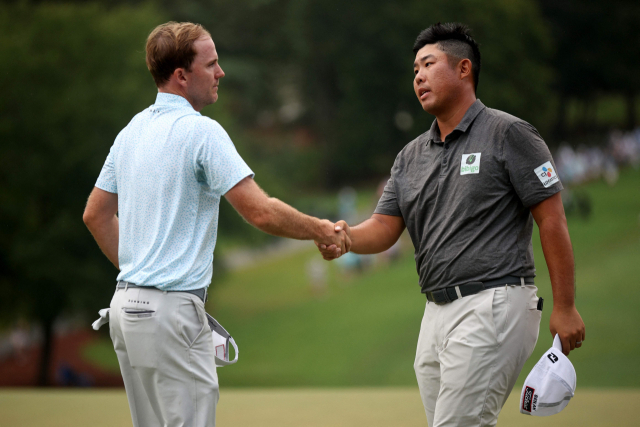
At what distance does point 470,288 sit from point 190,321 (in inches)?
34.1

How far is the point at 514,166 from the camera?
192cm

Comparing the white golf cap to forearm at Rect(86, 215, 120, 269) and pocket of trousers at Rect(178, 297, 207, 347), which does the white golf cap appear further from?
Answer: forearm at Rect(86, 215, 120, 269)

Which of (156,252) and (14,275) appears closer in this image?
(156,252)

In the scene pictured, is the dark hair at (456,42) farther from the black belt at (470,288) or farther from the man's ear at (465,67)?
the black belt at (470,288)

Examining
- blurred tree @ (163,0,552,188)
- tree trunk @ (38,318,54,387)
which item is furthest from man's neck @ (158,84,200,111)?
tree trunk @ (38,318,54,387)

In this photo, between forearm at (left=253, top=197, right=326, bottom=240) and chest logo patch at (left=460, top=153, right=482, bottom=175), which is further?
chest logo patch at (left=460, top=153, right=482, bottom=175)

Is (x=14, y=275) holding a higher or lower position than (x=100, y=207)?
lower

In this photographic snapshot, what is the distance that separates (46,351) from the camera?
328 inches

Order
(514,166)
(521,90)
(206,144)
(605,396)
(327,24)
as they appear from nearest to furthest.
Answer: (206,144) → (514,166) → (605,396) → (521,90) → (327,24)

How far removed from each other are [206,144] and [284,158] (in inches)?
248

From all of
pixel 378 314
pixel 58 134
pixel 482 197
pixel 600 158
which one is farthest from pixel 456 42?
pixel 58 134

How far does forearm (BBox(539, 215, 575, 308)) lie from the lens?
188 centimetres

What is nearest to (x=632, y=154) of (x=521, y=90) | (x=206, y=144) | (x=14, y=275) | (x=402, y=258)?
(x=521, y=90)

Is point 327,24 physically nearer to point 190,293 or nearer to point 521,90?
point 521,90
